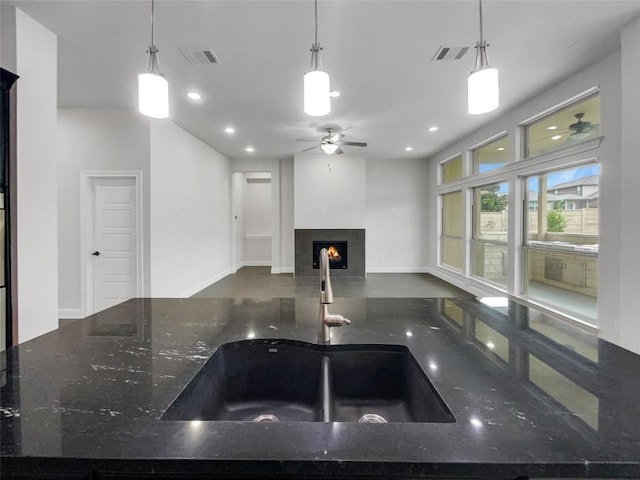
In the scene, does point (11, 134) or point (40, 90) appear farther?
point (40, 90)

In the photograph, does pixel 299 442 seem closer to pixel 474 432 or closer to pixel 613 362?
pixel 474 432

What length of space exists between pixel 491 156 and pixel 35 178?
20.4 feet

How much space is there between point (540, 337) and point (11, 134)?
361 cm

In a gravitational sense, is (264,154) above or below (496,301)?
above

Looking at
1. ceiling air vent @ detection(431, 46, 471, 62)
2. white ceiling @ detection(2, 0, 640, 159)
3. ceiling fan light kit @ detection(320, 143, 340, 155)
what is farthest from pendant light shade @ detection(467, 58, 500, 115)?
ceiling fan light kit @ detection(320, 143, 340, 155)

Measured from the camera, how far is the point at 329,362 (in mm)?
1165

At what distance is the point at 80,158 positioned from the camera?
4.38m

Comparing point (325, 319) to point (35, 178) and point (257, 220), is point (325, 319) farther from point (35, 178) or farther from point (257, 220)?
point (257, 220)

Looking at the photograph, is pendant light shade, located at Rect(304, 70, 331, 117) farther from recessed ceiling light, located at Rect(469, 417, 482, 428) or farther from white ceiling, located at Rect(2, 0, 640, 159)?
white ceiling, located at Rect(2, 0, 640, 159)

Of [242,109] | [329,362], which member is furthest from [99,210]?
[329,362]

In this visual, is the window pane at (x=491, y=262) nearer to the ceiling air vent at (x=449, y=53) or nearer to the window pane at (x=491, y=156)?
the window pane at (x=491, y=156)

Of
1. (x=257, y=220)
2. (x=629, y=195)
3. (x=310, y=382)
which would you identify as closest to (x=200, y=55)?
(x=310, y=382)

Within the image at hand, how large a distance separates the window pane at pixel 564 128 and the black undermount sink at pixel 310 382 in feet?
12.7

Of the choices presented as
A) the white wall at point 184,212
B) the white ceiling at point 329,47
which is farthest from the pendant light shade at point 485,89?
the white wall at point 184,212
